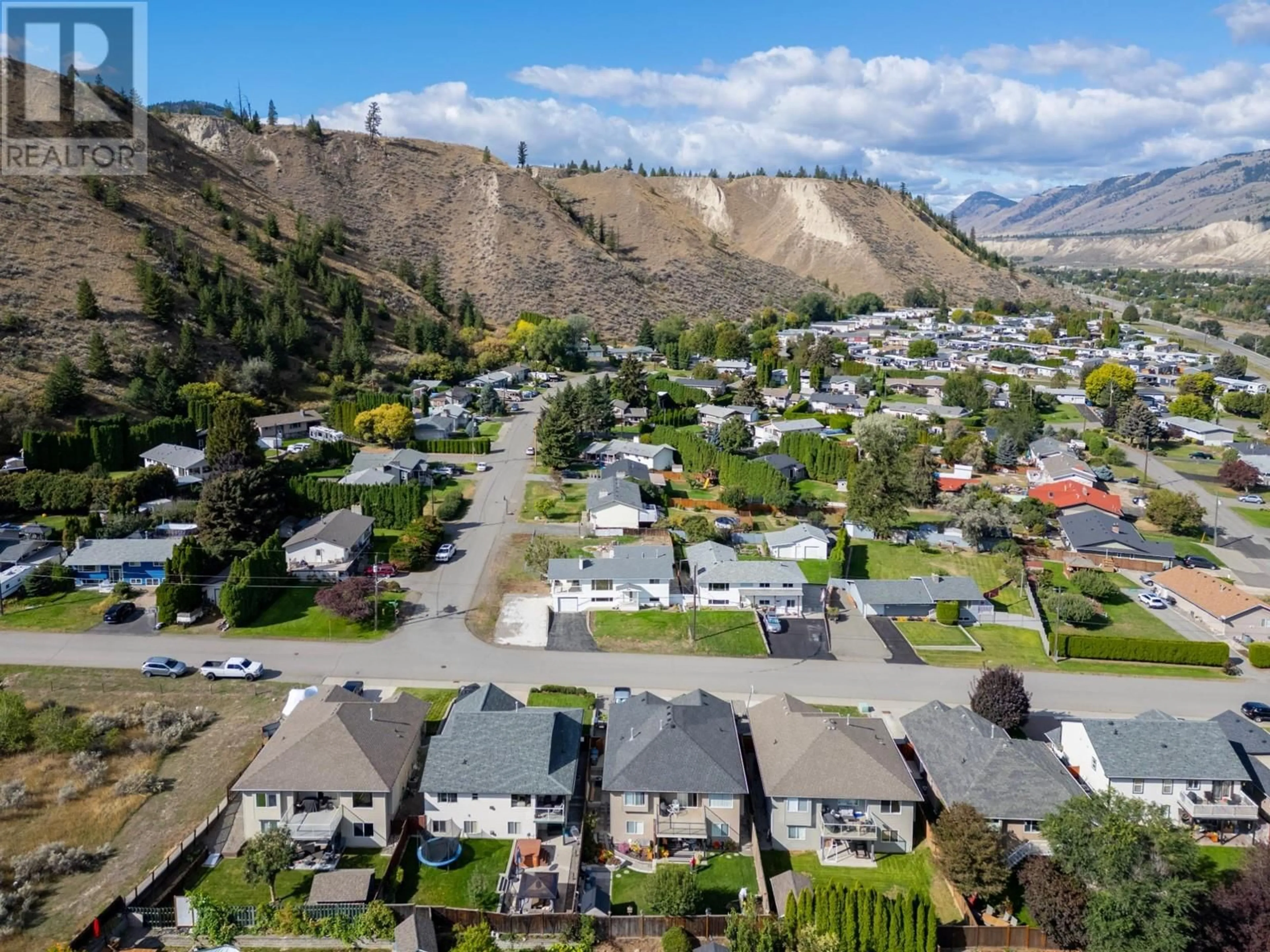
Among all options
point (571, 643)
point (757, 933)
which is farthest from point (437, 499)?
point (757, 933)

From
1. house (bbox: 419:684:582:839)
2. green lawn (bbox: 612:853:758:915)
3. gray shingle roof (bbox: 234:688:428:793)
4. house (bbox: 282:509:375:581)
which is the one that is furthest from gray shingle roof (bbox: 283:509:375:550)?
green lawn (bbox: 612:853:758:915)

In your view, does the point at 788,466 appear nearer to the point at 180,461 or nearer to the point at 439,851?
the point at 180,461

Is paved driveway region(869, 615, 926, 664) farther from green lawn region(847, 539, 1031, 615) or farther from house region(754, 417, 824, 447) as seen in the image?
house region(754, 417, 824, 447)

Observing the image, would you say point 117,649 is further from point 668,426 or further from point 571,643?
point 668,426

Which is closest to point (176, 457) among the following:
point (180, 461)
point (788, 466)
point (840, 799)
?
point (180, 461)

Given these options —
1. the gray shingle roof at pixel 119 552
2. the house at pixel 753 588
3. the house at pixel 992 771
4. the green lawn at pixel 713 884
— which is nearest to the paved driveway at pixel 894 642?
the house at pixel 753 588

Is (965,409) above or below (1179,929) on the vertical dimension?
above

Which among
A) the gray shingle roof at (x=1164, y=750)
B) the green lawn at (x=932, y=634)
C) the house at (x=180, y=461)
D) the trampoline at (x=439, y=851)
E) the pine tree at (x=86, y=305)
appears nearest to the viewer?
the trampoline at (x=439, y=851)

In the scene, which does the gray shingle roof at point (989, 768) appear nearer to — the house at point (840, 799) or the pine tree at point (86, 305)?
the house at point (840, 799)
